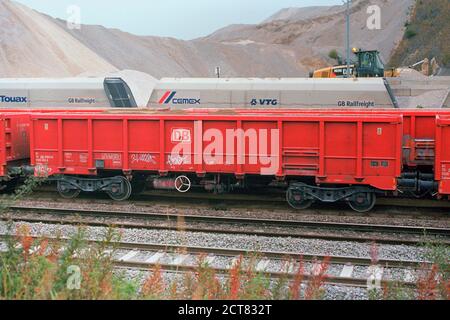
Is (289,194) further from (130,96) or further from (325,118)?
(130,96)

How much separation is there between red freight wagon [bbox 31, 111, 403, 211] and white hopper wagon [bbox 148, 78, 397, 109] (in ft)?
25.9

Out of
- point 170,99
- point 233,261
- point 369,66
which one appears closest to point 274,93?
point 170,99

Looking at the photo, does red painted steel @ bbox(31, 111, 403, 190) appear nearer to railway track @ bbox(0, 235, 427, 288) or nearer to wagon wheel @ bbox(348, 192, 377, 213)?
wagon wheel @ bbox(348, 192, 377, 213)

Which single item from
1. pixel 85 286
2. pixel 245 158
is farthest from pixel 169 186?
pixel 85 286

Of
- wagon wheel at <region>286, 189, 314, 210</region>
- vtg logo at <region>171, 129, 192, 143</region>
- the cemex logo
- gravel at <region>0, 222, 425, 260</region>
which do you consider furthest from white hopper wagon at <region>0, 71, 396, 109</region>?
gravel at <region>0, 222, 425, 260</region>

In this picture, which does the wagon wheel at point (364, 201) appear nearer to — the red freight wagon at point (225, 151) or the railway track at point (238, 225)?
the red freight wagon at point (225, 151)

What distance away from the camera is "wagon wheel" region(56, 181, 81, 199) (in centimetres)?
1577

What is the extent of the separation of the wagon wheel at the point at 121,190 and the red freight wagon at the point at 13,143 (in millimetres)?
2717

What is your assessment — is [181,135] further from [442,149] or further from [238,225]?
[442,149]

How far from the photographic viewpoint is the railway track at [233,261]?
876cm

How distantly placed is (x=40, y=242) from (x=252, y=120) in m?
7.03

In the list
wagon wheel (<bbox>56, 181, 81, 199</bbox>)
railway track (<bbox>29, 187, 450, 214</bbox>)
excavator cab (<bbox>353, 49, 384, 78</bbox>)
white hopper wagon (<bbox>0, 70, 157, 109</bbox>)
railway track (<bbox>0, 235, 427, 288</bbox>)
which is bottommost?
railway track (<bbox>0, 235, 427, 288</bbox>)

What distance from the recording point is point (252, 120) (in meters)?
14.0
